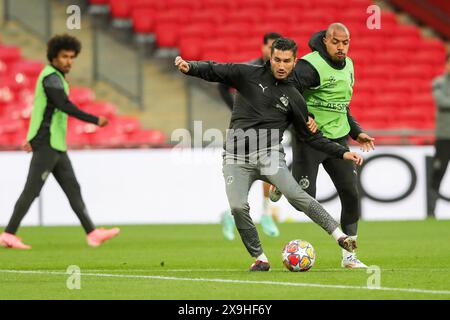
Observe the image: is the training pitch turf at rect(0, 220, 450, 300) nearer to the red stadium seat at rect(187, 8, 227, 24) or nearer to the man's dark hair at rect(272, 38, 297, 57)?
the man's dark hair at rect(272, 38, 297, 57)

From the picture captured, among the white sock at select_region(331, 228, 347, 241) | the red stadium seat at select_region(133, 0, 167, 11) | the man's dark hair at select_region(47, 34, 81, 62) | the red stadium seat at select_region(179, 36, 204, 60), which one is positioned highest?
the red stadium seat at select_region(133, 0, 167, 11)

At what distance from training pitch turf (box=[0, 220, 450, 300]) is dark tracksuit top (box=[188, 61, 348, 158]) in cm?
113

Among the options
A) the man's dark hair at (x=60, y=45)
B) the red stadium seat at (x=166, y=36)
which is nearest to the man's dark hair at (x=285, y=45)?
the man's dark hair at (x=60, y=45)

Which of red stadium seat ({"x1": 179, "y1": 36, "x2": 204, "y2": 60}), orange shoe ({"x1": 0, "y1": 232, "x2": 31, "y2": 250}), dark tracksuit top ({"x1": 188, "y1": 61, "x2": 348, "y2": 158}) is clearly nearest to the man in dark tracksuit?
dark tracksuit top ({"x1": 188, "y1": 61, "x2": 348, "y2": 158})

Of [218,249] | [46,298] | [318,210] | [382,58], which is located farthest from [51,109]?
[382,58]

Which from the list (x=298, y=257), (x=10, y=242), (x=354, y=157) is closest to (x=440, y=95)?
(x=10, y=242)

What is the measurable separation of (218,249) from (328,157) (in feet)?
9.27

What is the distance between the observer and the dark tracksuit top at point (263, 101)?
32.0ft

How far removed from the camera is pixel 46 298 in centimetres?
793

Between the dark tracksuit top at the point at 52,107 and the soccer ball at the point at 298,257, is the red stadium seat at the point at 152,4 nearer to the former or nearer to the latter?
the dark tracksuit top at the point at 52,107

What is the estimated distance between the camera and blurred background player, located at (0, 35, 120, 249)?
1305cm

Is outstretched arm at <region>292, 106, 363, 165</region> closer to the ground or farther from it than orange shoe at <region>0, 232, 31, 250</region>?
farther from it

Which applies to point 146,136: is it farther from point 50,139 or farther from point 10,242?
point 10,242

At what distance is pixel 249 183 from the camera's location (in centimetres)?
987
